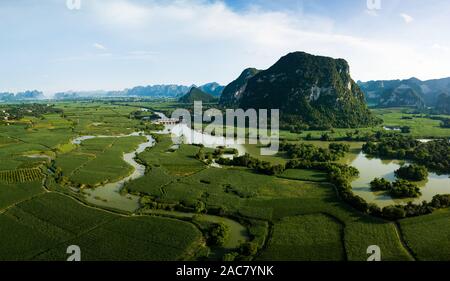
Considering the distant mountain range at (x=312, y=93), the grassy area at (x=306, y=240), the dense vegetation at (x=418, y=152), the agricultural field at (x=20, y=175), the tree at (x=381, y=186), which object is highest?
the distant mountain range at (x=312, y=93)

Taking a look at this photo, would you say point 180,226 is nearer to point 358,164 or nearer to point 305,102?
point 358,164

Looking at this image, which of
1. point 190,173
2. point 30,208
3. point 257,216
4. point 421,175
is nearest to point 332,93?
point 421,175

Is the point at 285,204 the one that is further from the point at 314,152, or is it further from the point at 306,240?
the point at 314,152

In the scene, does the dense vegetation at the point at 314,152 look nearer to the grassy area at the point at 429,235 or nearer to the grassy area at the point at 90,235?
the grassy area at the point at 429,235

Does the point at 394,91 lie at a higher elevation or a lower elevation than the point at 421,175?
higher

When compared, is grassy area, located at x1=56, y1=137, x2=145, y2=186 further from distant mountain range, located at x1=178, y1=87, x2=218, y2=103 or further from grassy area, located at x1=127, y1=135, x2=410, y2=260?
distant mountain range, located at x1=178, y1=87, x2=218, y2=103

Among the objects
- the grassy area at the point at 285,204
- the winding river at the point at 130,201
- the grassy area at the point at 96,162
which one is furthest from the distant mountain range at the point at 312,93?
the grassy area at the point at 285,204
